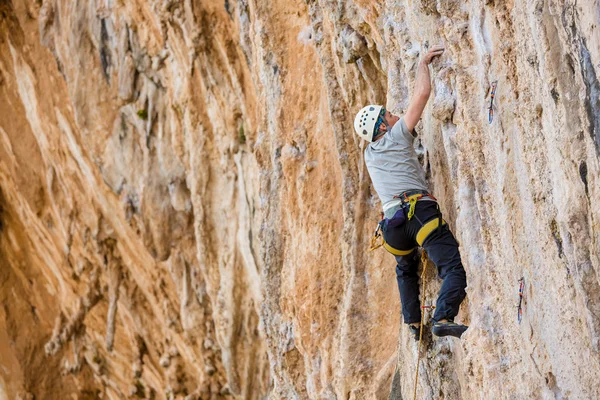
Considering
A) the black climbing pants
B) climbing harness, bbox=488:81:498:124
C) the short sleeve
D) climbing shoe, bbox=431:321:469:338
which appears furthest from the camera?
the short sleeve

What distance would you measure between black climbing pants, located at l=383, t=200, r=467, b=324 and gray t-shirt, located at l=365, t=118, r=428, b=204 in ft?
0.63

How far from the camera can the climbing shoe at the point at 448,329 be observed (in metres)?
5.01

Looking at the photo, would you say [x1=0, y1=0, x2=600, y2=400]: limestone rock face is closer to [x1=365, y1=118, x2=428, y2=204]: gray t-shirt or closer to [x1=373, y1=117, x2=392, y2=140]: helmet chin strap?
[x1=365, y1=118, x2=428, y2=204]: gray t-shirt

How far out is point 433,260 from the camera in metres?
5.32

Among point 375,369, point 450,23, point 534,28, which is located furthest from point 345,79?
point 534,28

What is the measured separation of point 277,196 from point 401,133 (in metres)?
3.20

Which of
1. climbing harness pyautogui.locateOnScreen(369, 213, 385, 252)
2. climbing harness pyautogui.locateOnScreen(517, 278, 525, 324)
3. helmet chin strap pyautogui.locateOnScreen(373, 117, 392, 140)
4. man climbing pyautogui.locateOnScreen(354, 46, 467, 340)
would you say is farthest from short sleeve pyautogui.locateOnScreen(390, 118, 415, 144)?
climbing harness pyautogui.locateOnScreen(517, 278, 525, 324)

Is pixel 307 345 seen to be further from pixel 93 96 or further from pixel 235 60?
pixel 93 96

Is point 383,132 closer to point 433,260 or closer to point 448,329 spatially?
point 433,260

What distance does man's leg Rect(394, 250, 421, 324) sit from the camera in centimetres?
564

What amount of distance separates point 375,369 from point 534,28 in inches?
147

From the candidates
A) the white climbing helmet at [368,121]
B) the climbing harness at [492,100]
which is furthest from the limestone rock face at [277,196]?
the white climbing helmet at [368,121]

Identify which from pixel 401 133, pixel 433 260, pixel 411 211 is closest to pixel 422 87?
pixel 401 133

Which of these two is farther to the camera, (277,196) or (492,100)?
(277,196)
